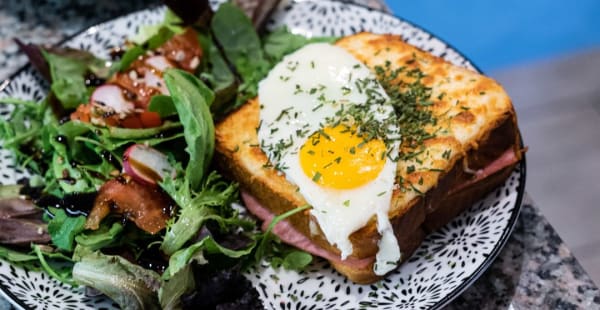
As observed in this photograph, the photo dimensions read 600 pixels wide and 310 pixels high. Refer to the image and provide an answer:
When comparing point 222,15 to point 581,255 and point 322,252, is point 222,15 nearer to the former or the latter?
point 322,252

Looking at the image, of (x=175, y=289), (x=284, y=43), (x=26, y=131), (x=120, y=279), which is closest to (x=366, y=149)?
(x=175, y=289)

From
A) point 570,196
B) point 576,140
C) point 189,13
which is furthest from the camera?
point 576,140

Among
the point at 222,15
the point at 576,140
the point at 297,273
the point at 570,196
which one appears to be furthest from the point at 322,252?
the point at 576,140

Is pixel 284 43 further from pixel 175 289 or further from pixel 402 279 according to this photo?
pixel 175 289

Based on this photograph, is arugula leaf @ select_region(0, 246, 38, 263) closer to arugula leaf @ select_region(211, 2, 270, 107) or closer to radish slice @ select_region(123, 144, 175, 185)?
radish slice @ select_region(123, 144, 175, 185)

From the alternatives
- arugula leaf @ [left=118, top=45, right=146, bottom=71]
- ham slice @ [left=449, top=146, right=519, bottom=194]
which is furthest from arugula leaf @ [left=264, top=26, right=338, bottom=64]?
ham slice @ [left=449, top=146, right=519, bottom=194]

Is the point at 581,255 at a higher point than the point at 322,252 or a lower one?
lower

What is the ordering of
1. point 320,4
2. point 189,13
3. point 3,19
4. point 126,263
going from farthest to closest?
point 3,19 → point 320,4 → point 189,13 → point 126,263
